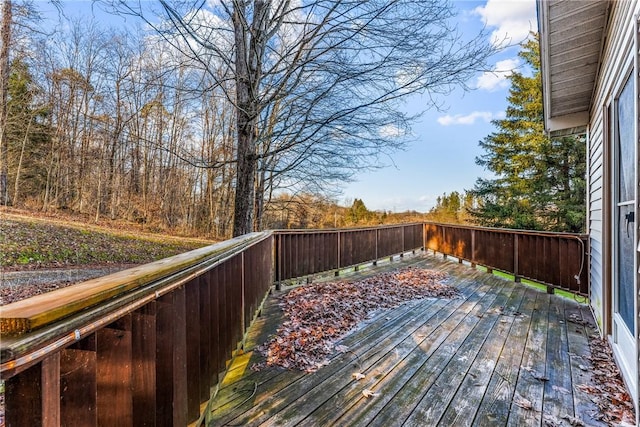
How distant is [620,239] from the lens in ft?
8.97

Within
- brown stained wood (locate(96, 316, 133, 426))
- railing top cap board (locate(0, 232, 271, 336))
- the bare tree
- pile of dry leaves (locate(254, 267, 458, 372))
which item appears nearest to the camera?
railing top cap board (locate(0, 232, 271, 336))

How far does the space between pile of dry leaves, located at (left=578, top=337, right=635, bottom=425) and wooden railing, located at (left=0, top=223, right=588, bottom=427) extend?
2.66 meters

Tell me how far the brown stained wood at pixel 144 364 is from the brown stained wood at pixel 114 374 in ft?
0.18

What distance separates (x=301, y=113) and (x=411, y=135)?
6.13 feet

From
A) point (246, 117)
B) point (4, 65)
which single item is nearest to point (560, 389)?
point (246, 117)

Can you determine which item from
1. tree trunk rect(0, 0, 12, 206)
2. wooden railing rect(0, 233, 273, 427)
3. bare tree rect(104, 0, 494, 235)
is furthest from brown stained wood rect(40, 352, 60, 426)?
tree trunk rect(0, 0, 12, 206)

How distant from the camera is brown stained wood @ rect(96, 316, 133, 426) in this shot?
862 millimetres

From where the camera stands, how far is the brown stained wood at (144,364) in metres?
1.03

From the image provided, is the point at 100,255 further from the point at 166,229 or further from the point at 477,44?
the point at 477,44

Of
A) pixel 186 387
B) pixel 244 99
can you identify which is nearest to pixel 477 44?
pixel 244 99

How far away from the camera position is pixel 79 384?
743 mm

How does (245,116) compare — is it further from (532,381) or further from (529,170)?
(529,170)

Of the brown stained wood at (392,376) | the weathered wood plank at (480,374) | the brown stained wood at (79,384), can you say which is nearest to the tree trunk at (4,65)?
the brown stained wood at (79,384)

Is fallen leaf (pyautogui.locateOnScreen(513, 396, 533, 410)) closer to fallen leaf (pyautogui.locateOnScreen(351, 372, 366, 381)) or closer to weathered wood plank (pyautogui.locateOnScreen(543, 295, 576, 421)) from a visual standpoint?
weathered wood plank (pyautogui.locateOnScreen(543, 295, 576, 421))
